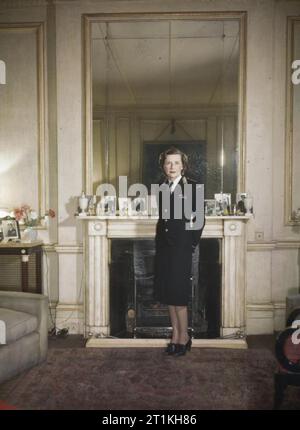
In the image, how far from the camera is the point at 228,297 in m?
3.80

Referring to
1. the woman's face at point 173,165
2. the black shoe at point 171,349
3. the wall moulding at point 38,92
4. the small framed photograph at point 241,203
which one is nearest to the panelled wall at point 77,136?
the wall moulding at point 38,92

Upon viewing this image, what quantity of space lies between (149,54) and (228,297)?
2.46 m

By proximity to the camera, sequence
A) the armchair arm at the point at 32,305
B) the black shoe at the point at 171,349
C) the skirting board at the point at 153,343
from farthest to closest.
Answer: the skirting board at the point at 153,343 → the black shoe at the point at 171,349 → the armchair arm at the point at 32,305

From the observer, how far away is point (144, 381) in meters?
2.81

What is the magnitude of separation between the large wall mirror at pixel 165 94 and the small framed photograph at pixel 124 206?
0.21 m

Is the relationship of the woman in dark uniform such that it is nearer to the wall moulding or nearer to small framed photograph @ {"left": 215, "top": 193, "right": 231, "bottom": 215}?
small framed photograph @ {"left": 215, "top": 193, "right": 231, "bottom": 215}

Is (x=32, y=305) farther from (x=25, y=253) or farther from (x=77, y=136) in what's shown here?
(x=77, y=136)

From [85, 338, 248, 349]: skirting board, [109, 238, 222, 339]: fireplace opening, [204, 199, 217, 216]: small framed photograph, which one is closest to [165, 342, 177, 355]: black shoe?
[85, 338, 248, 349]: skirting board

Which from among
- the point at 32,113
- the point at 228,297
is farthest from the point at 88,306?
the point at 32,113

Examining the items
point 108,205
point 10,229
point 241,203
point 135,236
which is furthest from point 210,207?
point 10,229

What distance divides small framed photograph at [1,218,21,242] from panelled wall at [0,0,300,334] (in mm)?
256

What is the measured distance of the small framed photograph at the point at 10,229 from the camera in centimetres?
393

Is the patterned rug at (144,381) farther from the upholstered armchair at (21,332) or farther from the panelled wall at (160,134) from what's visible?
the panelled wall at (160,134)

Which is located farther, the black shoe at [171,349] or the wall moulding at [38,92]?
the wall moulding at [38,92]
